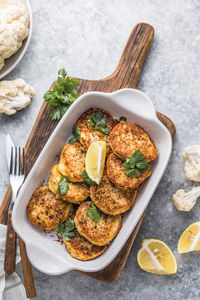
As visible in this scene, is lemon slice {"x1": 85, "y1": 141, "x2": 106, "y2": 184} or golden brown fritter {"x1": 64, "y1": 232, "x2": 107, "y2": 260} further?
golden brown fritter {"x1": 64, "y1": 232, "x2": 107, "y2": 260}

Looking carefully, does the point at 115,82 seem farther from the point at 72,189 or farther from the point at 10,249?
the point at 10,249

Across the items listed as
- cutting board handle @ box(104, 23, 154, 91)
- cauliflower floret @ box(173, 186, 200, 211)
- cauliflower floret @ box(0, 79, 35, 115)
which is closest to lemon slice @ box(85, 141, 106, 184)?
cutting board handle @ box(104, 23, 154, 91)

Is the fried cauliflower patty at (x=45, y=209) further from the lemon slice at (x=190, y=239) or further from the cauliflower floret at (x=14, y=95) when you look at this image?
the lemon slice at (x=190, y=239)

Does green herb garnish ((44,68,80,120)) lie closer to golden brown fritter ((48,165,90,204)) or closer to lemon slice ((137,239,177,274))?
golden brown fritter ((48,165,90,204))

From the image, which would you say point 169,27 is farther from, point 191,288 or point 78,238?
point 191,288

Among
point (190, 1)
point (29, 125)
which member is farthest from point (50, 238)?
point (190, 1)

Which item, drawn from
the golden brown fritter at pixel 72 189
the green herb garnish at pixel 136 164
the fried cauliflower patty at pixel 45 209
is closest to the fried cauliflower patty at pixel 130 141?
the green herb garnish at pixel 136 164
